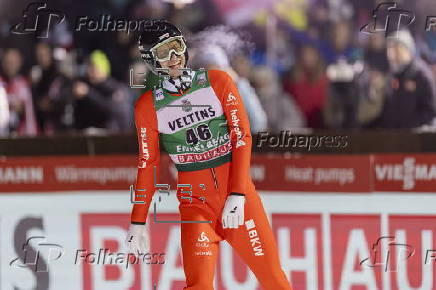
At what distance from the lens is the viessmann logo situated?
557 centimetres

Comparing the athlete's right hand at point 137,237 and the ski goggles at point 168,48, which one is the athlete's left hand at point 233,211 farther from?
the ski goggles at point 168,48

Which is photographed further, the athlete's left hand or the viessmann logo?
the viessmann logo

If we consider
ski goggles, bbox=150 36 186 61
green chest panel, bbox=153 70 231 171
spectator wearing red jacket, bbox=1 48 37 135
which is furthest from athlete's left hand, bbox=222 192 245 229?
spectator wearing red jacket, bbox=1 48 37 135

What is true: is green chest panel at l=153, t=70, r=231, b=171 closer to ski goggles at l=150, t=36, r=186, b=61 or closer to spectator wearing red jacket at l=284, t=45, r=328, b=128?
ski goggles at l=150, t=36, r=186, b=61

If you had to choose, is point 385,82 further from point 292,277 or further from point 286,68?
point 292,277

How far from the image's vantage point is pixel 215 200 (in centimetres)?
457

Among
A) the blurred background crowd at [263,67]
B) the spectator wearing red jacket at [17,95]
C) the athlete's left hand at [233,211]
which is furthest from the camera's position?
the spectator wearing red jacket at [17,95]

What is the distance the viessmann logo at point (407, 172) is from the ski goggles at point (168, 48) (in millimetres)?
1964

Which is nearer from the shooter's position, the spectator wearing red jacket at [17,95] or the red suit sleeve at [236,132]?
the red suit sleeve at [236,132]

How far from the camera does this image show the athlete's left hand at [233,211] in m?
4.32

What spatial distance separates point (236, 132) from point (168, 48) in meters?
0.58

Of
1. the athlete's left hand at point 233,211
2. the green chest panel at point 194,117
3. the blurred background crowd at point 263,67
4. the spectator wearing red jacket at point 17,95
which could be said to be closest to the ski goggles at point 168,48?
the green chest panel at point 194,117

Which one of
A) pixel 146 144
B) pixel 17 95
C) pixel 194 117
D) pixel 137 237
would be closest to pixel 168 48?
pixel 194 117

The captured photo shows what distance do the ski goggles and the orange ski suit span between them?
0.85 feet
